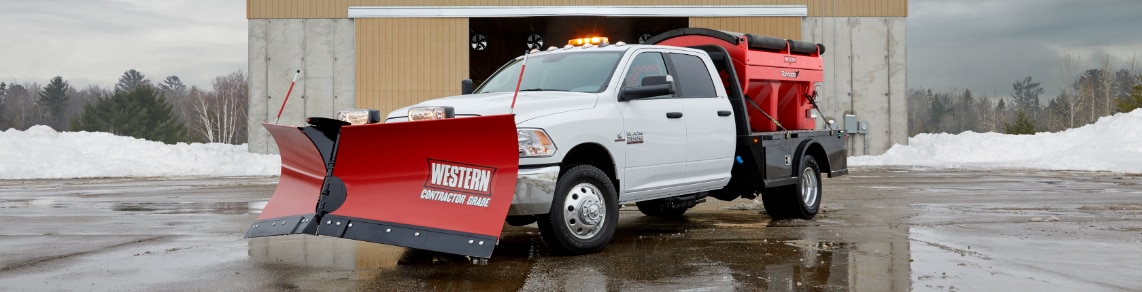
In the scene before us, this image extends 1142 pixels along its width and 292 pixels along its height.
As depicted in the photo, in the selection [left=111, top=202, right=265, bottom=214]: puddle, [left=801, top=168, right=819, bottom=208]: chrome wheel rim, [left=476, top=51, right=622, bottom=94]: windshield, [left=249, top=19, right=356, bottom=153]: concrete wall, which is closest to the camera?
[left=476, top=51, right=622, bottom=94]: windshield

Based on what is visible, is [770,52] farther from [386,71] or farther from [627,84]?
[386,71]

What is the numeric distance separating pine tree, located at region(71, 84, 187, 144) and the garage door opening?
38830mm

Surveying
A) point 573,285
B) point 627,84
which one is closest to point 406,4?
point 627,84

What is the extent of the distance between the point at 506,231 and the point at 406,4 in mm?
20133

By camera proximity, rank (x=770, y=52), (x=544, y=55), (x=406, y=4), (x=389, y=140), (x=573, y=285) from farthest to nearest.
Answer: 1. (x=406, y=4)
2. (x=770, y=52)
3. (x=544, y=55)
4. (x=389, y=140)
5. (x=573, y=285)

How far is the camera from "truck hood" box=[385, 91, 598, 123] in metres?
7.16

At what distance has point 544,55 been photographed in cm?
891

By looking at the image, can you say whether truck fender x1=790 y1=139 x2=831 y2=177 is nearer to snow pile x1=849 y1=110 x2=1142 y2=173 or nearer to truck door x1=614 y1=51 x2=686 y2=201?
truck door x1=614 y1=51 x2=686 y2=201

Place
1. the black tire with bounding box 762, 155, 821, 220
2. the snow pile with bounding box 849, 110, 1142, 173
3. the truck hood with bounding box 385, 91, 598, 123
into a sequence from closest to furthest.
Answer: the truck hood with bounding box 385, 91, 598, 123
the black tire with bounding box 762, 155, 821, 220
the snow pile with bounding box 849, 110, 1142, 173

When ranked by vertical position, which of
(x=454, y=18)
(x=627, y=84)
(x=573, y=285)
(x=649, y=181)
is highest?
(x=454, y=18)

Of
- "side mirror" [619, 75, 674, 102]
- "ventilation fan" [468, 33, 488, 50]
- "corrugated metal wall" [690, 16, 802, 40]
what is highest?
"ventilation fan" [468, 33, 488, 50]

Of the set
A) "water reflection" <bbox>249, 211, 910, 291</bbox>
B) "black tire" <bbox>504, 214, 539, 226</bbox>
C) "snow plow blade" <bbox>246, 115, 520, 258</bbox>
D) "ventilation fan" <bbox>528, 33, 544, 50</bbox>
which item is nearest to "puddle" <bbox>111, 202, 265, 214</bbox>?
"water reflection" <bbox>249, 211, 910, 291</bbox>

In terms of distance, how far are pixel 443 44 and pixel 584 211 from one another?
2168 centimetres

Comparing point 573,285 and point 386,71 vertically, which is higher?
point 386,71
